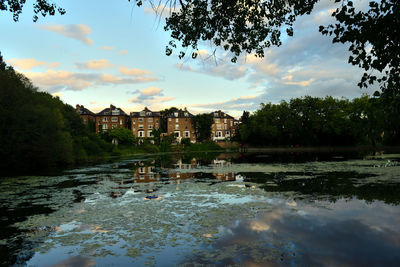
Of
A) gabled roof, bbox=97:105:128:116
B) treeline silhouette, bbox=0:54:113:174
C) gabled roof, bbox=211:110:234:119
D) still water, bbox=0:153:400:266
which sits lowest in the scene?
still water, bbox=0:153:400:266

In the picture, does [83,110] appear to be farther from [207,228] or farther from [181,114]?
[207,228]

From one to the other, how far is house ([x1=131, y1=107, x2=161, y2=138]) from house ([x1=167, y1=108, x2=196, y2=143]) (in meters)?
4.79

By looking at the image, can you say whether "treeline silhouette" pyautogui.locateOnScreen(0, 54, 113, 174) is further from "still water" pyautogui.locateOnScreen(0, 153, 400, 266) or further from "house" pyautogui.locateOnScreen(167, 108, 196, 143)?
"house" pyautogui.locateOnScreen(167, 108, 196, 143)

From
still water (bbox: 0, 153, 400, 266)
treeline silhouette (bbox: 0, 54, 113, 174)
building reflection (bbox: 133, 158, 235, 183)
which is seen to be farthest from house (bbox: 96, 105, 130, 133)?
still water (bbox: 0, 153, 400, 266)

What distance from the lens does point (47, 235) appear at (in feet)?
29.2

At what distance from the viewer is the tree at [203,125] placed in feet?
363

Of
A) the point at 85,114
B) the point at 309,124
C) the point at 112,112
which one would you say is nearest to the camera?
the point at 309,124

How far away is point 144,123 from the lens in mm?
113062

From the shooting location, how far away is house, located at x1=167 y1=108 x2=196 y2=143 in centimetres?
11512

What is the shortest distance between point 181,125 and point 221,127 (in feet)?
61.9

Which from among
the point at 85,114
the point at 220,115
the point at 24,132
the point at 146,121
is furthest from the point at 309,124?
the point at 85,114

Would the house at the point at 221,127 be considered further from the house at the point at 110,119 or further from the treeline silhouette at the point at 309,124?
the house at the point at 110,119

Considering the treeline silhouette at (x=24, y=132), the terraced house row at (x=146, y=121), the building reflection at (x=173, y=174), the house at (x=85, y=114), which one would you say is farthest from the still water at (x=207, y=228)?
the terraced house row at (x=146, y=121)

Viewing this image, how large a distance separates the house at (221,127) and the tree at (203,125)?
9335 mm
